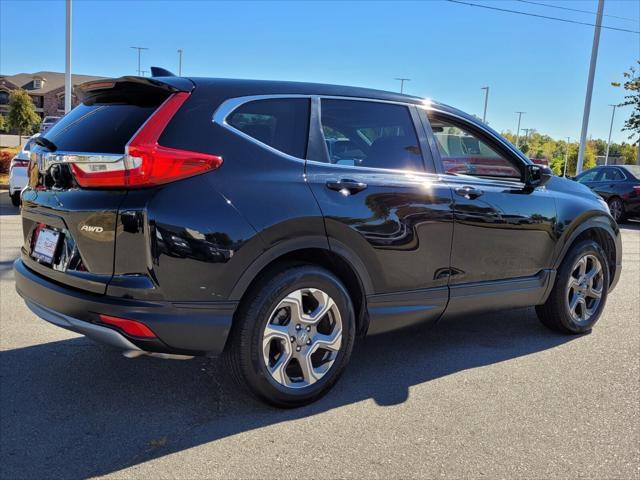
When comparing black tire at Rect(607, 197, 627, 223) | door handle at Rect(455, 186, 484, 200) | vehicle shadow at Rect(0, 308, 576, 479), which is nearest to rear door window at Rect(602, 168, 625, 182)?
black tire at Rect(607, 197, 627, 223)

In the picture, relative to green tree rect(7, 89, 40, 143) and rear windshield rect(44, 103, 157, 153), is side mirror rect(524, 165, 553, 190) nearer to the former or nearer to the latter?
rear windshield rect(44, 103, 157, 153)

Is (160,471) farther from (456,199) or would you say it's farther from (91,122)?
(456,199)

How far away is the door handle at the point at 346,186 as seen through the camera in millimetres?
3342

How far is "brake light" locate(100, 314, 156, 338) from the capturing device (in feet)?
9.25

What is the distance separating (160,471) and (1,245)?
6.22 meters

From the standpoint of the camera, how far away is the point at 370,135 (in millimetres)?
3762

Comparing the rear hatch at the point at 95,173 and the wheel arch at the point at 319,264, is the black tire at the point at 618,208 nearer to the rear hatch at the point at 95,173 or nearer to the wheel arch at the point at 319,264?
the wheel arch at the point at 319,264

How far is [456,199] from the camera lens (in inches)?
155

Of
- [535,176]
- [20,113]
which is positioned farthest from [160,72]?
[20,113]

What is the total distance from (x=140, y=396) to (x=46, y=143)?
5.08 feet

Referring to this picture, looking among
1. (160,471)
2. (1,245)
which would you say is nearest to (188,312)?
(160,471)

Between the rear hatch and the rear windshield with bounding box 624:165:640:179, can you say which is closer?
the rear hatch

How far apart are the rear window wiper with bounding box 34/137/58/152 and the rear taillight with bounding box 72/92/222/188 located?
1.27 ft

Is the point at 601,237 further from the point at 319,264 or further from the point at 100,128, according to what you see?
the point at 100,128
